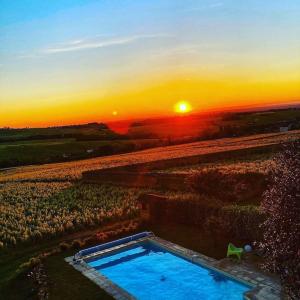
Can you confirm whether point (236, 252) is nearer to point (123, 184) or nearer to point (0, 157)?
point (123, 184)

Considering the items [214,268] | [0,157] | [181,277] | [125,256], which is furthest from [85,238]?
[0,157]

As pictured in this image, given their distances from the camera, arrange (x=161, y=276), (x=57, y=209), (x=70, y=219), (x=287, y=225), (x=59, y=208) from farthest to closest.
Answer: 1. (x=59, y=208)
2. (x=57, y=209)
3. (x=70, y=219)
4. (x=161, y=276)
5. (x=287, y=225)

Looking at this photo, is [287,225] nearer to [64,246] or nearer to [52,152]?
[64,246]

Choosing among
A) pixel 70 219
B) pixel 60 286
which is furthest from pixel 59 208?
pixel 60 286

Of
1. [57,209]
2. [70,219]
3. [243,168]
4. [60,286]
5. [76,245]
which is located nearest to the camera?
[60,286]

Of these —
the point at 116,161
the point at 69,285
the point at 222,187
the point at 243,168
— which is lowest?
the point at 69,285

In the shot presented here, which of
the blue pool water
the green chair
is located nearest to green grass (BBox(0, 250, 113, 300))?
the blue pool water

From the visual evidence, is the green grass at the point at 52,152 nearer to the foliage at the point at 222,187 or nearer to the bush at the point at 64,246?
the foliage at the point at 222,187
